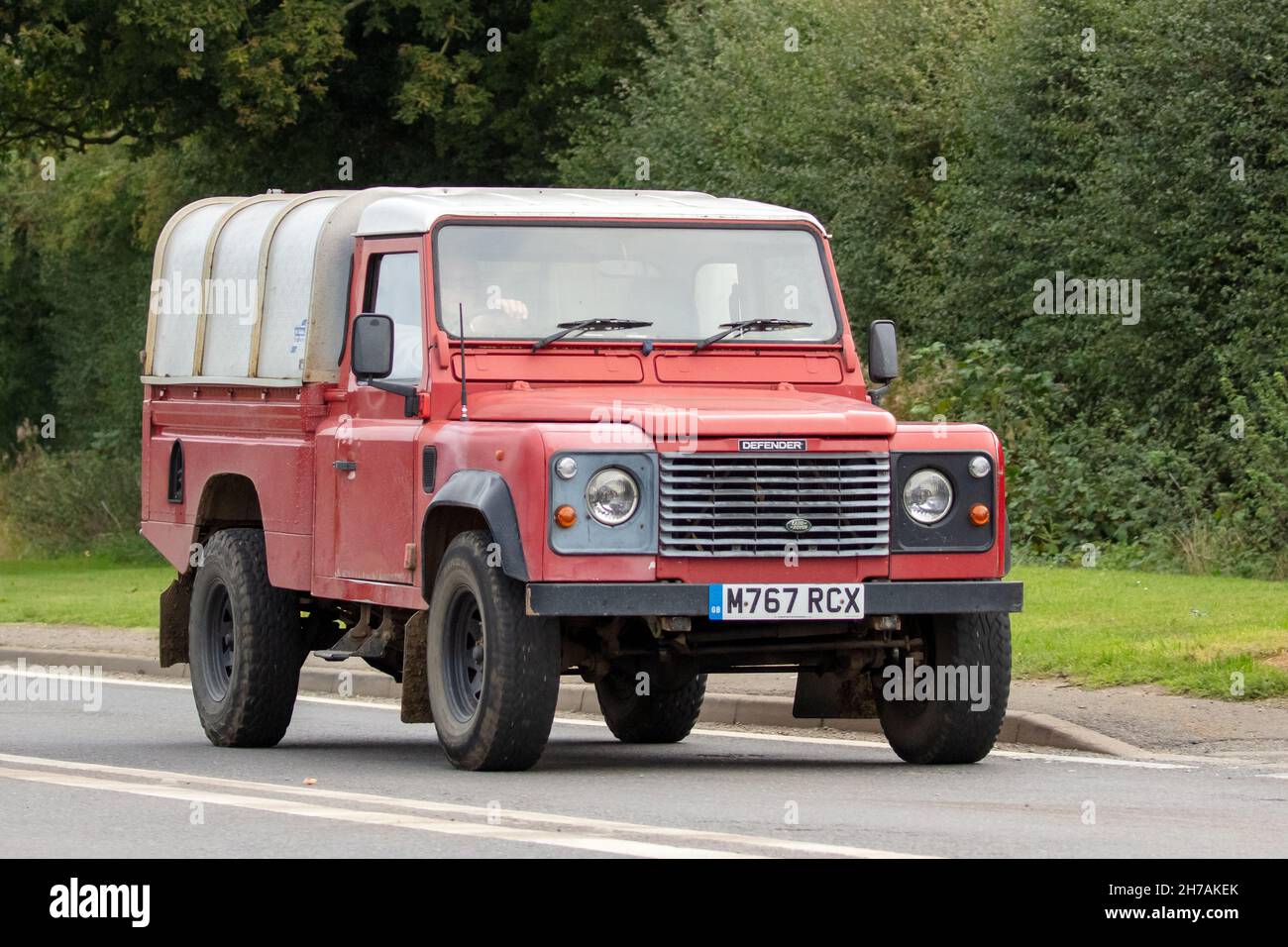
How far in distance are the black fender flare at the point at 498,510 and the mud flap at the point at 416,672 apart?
843mm

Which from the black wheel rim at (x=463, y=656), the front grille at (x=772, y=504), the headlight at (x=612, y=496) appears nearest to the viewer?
the headlight at (x=612, y=496)

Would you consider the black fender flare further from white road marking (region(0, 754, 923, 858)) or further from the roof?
the roof

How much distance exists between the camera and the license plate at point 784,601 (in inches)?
463

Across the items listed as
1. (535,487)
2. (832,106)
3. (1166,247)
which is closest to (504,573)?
(535,487)

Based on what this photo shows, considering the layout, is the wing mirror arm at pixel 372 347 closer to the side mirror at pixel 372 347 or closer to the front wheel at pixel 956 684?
the side mirror at pixel 372 347

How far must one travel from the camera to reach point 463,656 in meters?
12.3

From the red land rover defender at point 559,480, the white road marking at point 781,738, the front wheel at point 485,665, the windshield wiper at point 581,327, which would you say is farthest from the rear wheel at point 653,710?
the windshield wiper at point 581,327

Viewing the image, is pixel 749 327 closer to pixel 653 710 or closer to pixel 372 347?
pixel 372 347

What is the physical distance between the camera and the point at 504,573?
38.6ft

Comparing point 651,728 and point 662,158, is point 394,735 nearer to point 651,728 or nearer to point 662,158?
point 651,728

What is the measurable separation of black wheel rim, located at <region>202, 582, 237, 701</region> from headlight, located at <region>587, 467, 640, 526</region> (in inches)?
142

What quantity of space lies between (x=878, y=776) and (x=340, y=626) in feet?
12.6

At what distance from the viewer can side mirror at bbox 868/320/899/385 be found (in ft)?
44.7

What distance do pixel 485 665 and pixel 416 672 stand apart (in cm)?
87
